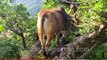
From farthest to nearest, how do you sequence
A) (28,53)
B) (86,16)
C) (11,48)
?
(11,48) < (28,53) < (86,16)

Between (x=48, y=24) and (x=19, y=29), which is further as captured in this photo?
(x=19, y=29)

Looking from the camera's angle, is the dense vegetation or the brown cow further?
the dense vegetation

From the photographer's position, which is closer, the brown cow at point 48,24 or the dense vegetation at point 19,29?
the brown cow at point 48,24

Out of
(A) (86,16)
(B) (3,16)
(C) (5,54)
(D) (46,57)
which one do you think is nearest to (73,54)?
(D) (46,57)

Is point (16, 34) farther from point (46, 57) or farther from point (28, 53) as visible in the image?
point (46, 57)

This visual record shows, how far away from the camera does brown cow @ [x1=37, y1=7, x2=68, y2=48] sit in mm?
6051

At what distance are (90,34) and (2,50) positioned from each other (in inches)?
116

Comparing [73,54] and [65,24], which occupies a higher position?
[65,24]

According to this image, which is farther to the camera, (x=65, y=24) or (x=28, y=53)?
(x=28, y=53)

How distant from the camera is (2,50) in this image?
761 cm

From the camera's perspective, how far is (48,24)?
6117mm

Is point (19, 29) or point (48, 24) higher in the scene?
point (48, 24)

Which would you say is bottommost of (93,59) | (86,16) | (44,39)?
(93,59)

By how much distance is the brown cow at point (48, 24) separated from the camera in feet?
19.9
